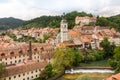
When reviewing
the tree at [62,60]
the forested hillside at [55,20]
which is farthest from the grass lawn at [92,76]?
the forested hillside at [55,20]

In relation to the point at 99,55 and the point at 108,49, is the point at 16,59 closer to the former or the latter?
the point at 99,55

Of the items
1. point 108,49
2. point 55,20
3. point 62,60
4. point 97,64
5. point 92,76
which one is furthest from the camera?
point 55,20

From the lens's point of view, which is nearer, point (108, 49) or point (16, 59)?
point (16, 59)

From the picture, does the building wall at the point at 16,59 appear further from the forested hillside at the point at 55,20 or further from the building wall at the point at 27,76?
the forested hillside at the point at 55,20

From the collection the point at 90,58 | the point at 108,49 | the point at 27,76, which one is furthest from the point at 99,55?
the point at 27,76

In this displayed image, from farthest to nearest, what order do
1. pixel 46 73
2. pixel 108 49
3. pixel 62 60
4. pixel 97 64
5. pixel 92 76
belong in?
pixel 108 49 → pixel 97 64 → pixel 62 60 → pixel 92 76 → pixel 46 73

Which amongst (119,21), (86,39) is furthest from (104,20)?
(86,39)

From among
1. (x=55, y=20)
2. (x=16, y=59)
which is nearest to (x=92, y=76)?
(x=16, y=59)

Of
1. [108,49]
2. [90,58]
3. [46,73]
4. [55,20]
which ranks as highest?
[55,20]

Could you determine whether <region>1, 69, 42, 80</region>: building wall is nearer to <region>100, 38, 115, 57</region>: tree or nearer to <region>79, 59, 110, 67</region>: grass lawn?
<region>79, 59, 110, 67</region>: grass lawn

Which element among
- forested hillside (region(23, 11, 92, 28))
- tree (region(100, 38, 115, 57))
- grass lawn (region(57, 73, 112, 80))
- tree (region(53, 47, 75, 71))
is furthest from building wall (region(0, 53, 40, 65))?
forested hillside (region(23, 11, 92, 28))

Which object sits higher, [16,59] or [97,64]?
[16,59]
